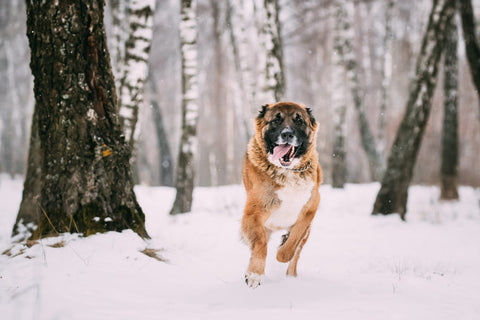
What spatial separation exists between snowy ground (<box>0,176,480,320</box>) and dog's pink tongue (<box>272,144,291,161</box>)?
1105mm

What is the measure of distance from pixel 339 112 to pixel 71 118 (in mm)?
10744

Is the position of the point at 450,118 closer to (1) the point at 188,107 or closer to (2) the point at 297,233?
(1) the point at 188,107

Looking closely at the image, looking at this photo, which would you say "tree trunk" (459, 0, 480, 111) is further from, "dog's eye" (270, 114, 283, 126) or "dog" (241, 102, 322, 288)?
"dog's eye" (270, 114, 283, 126)

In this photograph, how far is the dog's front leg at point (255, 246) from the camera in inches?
119

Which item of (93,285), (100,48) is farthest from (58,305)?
(100,48)

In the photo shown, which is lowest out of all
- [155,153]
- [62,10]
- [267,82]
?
[155,153]

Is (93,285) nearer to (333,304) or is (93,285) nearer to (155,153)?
(333,304)

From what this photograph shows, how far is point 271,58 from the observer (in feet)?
25.5

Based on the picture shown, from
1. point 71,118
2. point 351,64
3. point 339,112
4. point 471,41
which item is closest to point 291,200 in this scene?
point 71,118

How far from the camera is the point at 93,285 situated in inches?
100

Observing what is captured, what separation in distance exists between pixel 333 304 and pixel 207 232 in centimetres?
355

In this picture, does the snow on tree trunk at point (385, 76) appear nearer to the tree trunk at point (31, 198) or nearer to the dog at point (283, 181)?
the dog at point (283, 181)

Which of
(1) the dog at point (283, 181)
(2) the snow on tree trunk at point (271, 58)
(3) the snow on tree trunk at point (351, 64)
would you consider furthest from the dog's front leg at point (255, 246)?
(3) the snow on tree trunk at point (351, 64)

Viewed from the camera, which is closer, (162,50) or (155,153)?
(162,50)
